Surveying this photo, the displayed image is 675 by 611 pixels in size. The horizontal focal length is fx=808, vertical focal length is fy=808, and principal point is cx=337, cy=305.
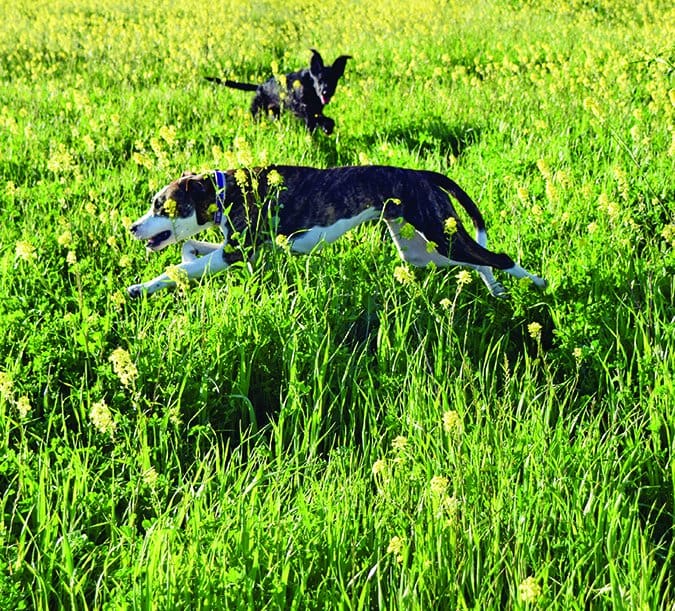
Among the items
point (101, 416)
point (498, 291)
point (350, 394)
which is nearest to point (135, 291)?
point (350, 394)

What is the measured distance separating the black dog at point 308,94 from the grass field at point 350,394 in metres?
0.19

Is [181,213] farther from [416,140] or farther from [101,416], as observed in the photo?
[416,140]

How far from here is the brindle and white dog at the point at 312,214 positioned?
3.97 m

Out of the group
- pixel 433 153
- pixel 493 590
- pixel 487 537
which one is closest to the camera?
pixel 493 590

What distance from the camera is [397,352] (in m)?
3.31

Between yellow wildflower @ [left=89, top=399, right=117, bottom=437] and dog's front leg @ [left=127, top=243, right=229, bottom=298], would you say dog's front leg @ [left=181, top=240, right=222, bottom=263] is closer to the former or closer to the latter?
dog's front leg @ [left=127, top=243, right=229, bottom=298]

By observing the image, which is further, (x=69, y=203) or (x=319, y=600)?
(x=69, y=203)

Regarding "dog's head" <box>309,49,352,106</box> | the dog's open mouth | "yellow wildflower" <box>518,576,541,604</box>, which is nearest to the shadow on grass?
"dog's head" <box>309,49,352,106</box>

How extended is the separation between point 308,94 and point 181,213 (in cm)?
318

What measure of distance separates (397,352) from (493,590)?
4.38 ft

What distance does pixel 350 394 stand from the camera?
328 cm

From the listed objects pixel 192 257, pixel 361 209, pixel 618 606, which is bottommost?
pixel 618 606

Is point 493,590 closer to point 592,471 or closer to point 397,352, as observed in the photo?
point 592,471

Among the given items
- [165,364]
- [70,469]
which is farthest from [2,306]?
[70,469]
